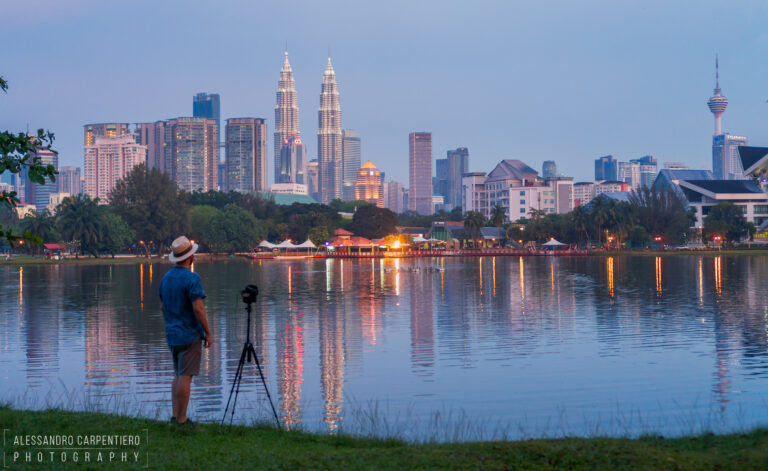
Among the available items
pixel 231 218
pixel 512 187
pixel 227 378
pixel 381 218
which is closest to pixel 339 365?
pixel 227 378

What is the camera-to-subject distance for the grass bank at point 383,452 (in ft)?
22.7

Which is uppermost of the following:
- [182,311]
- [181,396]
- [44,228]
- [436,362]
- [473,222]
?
[473,222]

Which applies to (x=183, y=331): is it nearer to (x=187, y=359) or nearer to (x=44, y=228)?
(x=187, y=359)

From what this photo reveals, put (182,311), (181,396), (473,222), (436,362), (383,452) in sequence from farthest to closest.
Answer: (473,222), (436,362), (182,311), (181,396), (383,452)

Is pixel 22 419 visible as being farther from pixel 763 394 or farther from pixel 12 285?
pixel 12 285

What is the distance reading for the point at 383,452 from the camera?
7469mm

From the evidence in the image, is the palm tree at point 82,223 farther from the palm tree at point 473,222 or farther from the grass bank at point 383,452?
the grass bank at point 383,452

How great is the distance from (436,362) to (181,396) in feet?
31.0

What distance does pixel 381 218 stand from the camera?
133125mm

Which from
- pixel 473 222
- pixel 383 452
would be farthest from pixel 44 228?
pixel 383 452

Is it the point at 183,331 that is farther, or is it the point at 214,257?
the point at 214,257

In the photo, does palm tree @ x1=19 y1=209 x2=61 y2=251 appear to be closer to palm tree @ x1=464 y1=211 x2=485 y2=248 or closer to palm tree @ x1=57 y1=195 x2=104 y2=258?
palm tree @ x1=57 y1=195 x2=104 y2=258

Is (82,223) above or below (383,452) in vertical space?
above

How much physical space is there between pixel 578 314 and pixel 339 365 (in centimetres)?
1273
